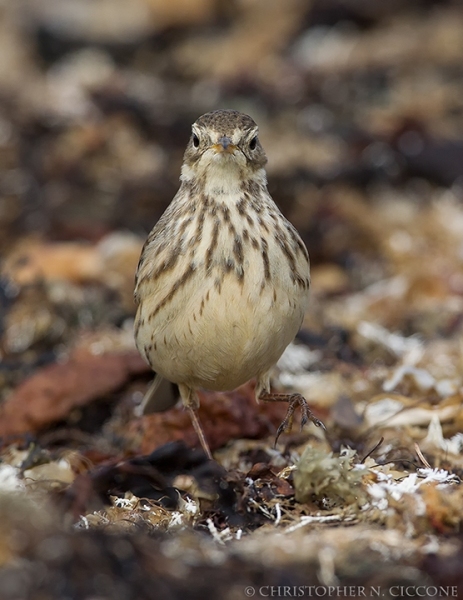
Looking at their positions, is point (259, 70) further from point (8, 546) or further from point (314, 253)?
point (8, 546)

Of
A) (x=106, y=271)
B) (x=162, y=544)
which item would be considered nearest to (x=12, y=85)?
(x=106, y=271)

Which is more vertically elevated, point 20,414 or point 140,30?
point 140,30

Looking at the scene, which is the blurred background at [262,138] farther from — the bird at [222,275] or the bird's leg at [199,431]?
the bird at [222,275]

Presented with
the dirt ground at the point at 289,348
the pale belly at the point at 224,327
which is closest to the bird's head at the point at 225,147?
the pale belly at the point at 224,327

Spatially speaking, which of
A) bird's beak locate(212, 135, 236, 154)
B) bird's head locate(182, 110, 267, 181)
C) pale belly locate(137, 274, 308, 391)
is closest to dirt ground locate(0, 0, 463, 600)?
pale belly locate(137, 274, 308, 391)

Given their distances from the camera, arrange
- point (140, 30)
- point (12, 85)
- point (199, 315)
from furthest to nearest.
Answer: point (140, 30) < point (12, 85) < point (199, 315)

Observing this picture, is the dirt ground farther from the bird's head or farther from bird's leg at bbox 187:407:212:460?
the bird's head
